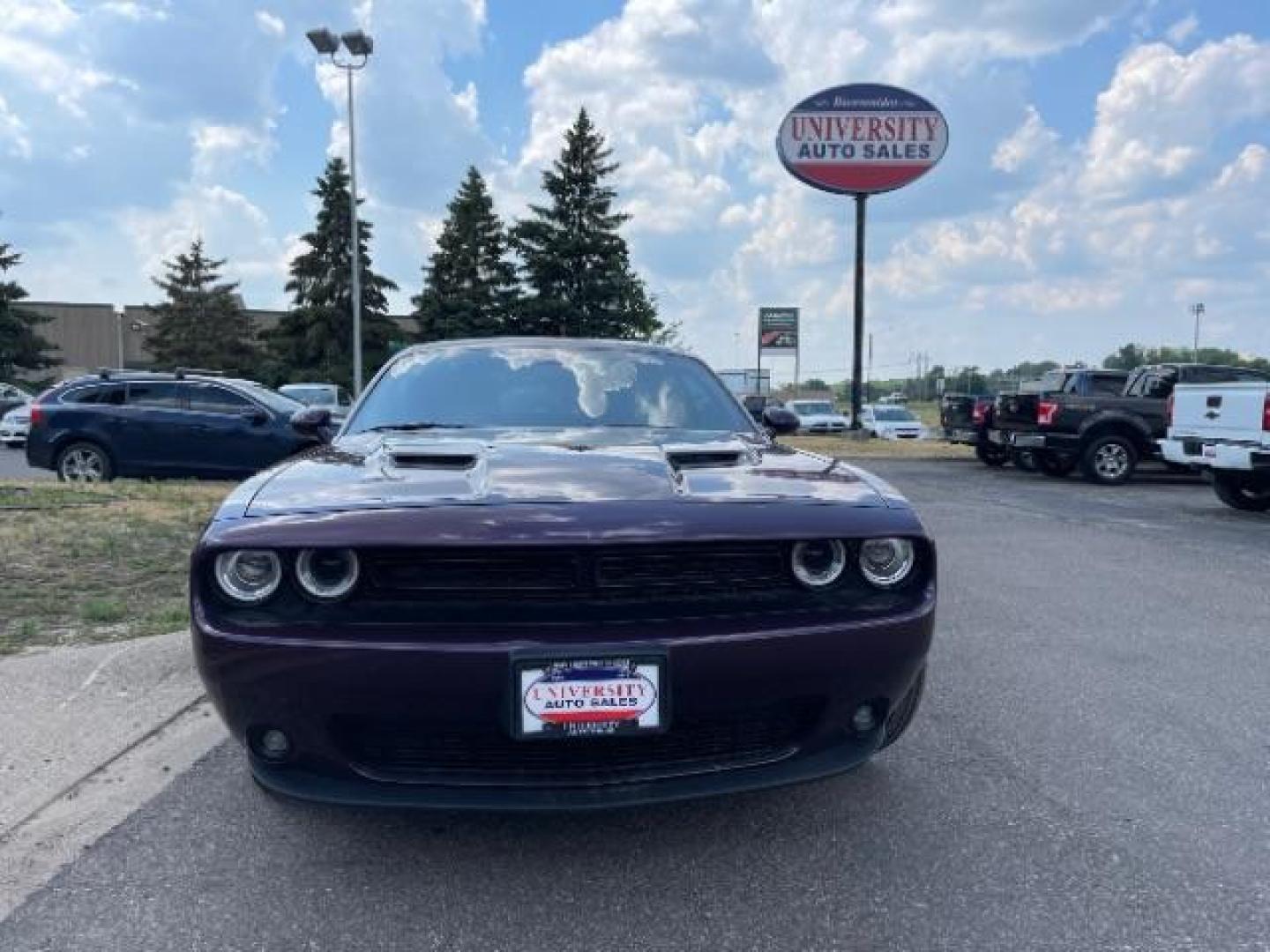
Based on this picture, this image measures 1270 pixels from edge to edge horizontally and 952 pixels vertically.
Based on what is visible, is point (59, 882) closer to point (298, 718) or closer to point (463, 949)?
point (298, 718)

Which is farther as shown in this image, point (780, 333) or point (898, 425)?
point (780, 333)

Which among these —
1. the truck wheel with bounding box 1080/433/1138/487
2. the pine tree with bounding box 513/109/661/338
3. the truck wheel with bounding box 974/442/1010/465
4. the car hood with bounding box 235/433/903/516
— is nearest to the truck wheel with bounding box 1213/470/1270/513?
the truck wheel with bounding box 1080/433/1138/487

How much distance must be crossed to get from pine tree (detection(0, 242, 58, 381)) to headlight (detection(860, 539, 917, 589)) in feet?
139

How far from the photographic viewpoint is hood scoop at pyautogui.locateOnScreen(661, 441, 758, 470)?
9.86ft

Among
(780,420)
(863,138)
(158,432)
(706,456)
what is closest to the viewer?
(706,456)

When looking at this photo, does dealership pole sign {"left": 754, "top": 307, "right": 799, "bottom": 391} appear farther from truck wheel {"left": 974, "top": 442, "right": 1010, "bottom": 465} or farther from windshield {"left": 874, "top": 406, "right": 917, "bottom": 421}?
truck wheel {"left": 974, "top": 442, "right": 1010, "bottom": 465}

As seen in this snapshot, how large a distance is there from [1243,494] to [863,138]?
14328 mm

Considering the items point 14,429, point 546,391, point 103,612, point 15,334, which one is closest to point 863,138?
point 14,429

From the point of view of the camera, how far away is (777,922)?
7.75 feet

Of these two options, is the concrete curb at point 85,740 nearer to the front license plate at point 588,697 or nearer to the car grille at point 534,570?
the car grille at point 534,570

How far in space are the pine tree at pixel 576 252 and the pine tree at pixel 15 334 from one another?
18941mm

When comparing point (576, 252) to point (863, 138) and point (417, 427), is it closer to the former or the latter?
point (863, 138)

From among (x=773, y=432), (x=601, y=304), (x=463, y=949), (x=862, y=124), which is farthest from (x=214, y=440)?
(x=601, y=304)

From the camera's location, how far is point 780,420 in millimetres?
4598
